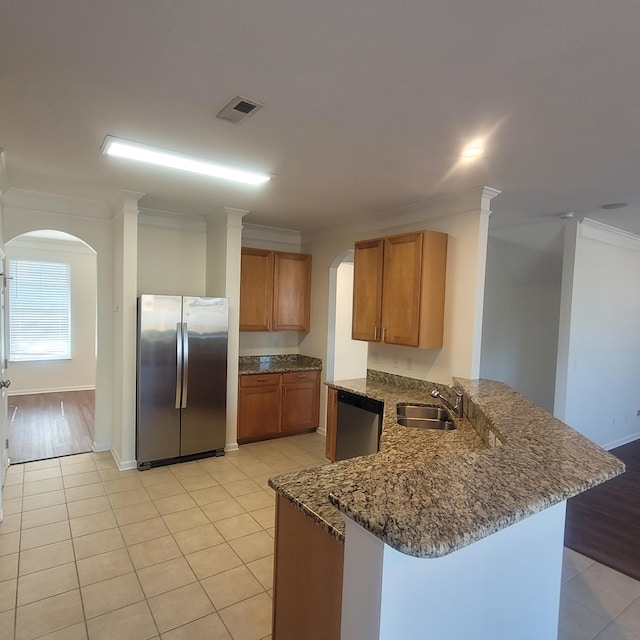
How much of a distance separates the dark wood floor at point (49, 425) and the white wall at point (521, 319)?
5334 mm

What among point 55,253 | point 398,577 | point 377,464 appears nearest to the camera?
point 398,577

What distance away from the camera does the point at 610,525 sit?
3.29 meters

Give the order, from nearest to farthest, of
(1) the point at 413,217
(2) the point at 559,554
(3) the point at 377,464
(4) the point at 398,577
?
(4) the point at 398,577 < (2) the point at 559,554 < (3) the point at 377,464 < (1) the point at 413,217

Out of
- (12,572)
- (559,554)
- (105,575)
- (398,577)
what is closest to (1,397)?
(12,572)

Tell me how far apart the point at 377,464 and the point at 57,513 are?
2.80 m

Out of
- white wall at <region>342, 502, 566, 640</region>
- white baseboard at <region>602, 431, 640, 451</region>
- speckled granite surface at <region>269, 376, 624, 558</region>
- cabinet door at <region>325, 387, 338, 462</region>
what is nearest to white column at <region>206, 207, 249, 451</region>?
cabinet door at <region>325, 387, 338, 462</region>

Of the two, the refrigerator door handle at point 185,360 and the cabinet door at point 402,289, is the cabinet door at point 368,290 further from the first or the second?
the refrigerator door handle at point 185,360

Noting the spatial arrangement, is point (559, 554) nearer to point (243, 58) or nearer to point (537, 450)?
point (537, 450)

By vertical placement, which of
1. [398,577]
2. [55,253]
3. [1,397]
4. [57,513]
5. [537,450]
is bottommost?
[57,513]

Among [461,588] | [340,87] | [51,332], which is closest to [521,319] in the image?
[340,87]

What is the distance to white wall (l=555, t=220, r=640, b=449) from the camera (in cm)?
432

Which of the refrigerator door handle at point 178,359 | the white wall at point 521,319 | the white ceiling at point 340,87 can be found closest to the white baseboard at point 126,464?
the refrigerator door handle at point 178,359

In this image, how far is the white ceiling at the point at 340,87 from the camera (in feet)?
4.58

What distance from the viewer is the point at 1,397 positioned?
3516 millimetres
